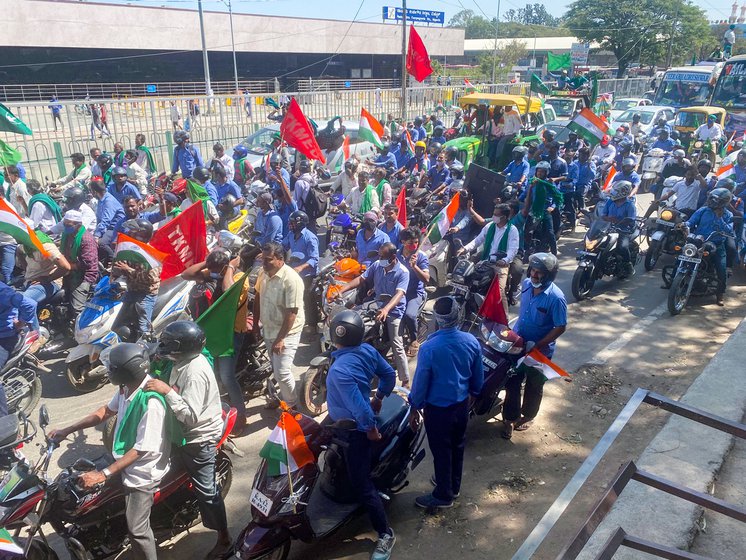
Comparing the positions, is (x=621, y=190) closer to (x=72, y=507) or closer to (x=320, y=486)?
(x=320, y=486)

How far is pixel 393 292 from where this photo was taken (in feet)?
20.8

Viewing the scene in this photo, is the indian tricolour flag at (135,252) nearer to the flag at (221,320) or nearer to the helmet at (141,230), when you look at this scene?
the helmet at (141,230)

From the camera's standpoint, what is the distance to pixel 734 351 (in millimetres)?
6223

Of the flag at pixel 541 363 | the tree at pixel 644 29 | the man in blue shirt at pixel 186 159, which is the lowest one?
the flag at pixel 541 363

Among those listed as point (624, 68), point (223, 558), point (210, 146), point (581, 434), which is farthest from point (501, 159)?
point (624, 68)

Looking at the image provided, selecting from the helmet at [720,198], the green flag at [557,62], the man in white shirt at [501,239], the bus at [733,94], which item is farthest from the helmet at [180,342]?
the bus at [733,94]

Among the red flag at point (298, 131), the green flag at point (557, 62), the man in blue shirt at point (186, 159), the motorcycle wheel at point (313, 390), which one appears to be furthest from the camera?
the green flag at point (557, 62)

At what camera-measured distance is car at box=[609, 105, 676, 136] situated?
20.4 meters

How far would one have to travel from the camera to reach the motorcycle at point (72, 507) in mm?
3615

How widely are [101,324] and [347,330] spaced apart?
3481mm

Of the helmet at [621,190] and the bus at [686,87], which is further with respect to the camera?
the bus at [686,87]

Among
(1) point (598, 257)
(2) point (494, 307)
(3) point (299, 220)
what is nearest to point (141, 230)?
(3) point (299, 220)

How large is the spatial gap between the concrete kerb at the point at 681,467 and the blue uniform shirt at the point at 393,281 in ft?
8.73

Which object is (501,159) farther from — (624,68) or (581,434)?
(624,68)
